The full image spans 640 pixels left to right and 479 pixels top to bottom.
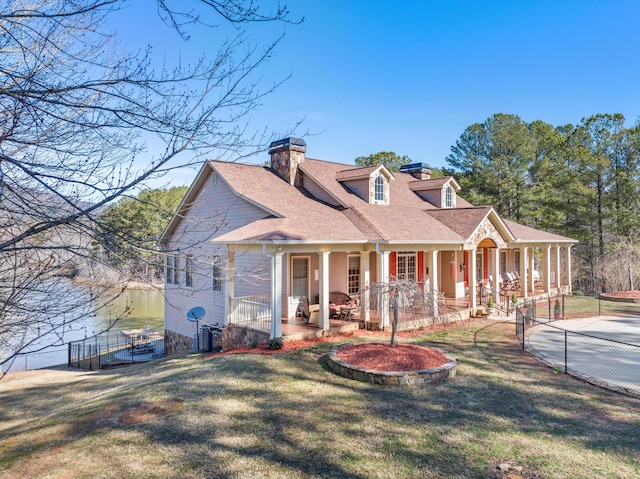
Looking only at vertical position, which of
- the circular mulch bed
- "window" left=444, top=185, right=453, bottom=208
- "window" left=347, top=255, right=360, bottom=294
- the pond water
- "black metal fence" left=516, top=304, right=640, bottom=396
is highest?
"window" left=444, top=185, right=453, bottom=208

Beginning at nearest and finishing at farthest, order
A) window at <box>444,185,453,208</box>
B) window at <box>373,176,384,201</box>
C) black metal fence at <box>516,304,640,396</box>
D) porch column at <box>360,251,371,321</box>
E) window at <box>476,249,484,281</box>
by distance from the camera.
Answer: black metal fence at <box>516,304,640,396</box> < porch column at <box>360,251,371,321</box> < window at <box>373,176,384,201</box> < window at <box>476,249,484,281</box> < window at <box>444,185,453,208</box>

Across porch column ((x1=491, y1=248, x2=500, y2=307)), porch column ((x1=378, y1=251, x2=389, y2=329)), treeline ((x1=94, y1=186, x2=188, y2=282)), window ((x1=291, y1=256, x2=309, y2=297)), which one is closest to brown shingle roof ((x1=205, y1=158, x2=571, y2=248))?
porch column ((x1=378, y1=251, x2=389, y2=329))

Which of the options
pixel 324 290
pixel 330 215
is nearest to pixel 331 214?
pixel 330 215

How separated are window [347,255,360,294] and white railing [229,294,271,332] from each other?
147 inches

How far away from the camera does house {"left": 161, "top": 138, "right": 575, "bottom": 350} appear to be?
1246 centimetres

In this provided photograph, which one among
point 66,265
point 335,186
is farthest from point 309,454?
point 335,186

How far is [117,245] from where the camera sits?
3.90 metres

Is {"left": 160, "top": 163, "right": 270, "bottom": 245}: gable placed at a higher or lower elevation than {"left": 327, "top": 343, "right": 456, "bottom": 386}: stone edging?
higher

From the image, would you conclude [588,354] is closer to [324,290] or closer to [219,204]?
[324,290]

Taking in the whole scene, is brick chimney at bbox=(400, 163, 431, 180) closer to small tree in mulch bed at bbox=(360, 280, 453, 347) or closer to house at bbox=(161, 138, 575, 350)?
house at bbox=(161, 138, 575, 350)

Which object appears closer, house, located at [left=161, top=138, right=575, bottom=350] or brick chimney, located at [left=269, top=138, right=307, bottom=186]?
house, located at [left=161, top=138, right=575, bottom=350]

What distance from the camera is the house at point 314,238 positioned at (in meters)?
12.5

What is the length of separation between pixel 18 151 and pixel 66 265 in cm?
135

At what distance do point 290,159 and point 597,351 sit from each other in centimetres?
1289
